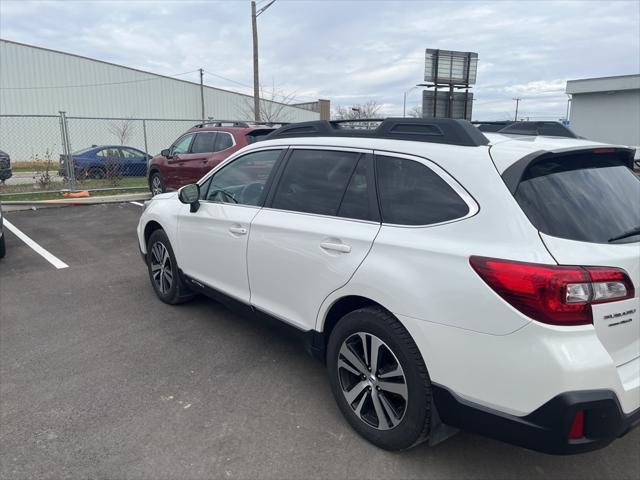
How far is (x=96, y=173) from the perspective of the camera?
49.1ft

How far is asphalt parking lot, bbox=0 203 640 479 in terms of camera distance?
2.64m

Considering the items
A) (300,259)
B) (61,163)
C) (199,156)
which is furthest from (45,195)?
(300,259)

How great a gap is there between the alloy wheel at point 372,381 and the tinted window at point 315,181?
2.75 feet

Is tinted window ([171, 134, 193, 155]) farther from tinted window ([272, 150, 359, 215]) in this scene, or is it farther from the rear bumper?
the rear bumper

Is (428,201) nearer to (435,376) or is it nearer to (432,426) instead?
(435,376)

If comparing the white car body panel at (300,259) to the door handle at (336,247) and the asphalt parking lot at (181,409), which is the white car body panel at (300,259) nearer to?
the door handle at (336,247)

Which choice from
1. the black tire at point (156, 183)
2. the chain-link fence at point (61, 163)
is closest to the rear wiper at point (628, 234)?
the black tire at point (156, 183)

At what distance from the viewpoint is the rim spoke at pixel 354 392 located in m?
2.83

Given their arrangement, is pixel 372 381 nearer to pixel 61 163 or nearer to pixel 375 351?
pixel 375 351

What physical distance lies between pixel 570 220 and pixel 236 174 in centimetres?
266

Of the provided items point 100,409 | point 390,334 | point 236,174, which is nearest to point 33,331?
point 100,409

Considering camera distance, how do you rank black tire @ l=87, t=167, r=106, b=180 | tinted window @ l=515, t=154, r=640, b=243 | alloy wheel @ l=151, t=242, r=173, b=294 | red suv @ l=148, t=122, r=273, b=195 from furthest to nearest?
black tire @ l=87, t=167, r=106, b=180 → red suv @ l=148, t=122, r=273, b=195 → alloy wheel @ l=151, t=242, r=173, b=294 → tinted window @ l=515, t=154, r=640, b=243

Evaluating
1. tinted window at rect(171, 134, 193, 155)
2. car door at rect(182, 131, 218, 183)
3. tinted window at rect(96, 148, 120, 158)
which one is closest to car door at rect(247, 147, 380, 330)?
car door at rect(182, 131, 218, 183)

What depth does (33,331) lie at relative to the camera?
14.5 feet
